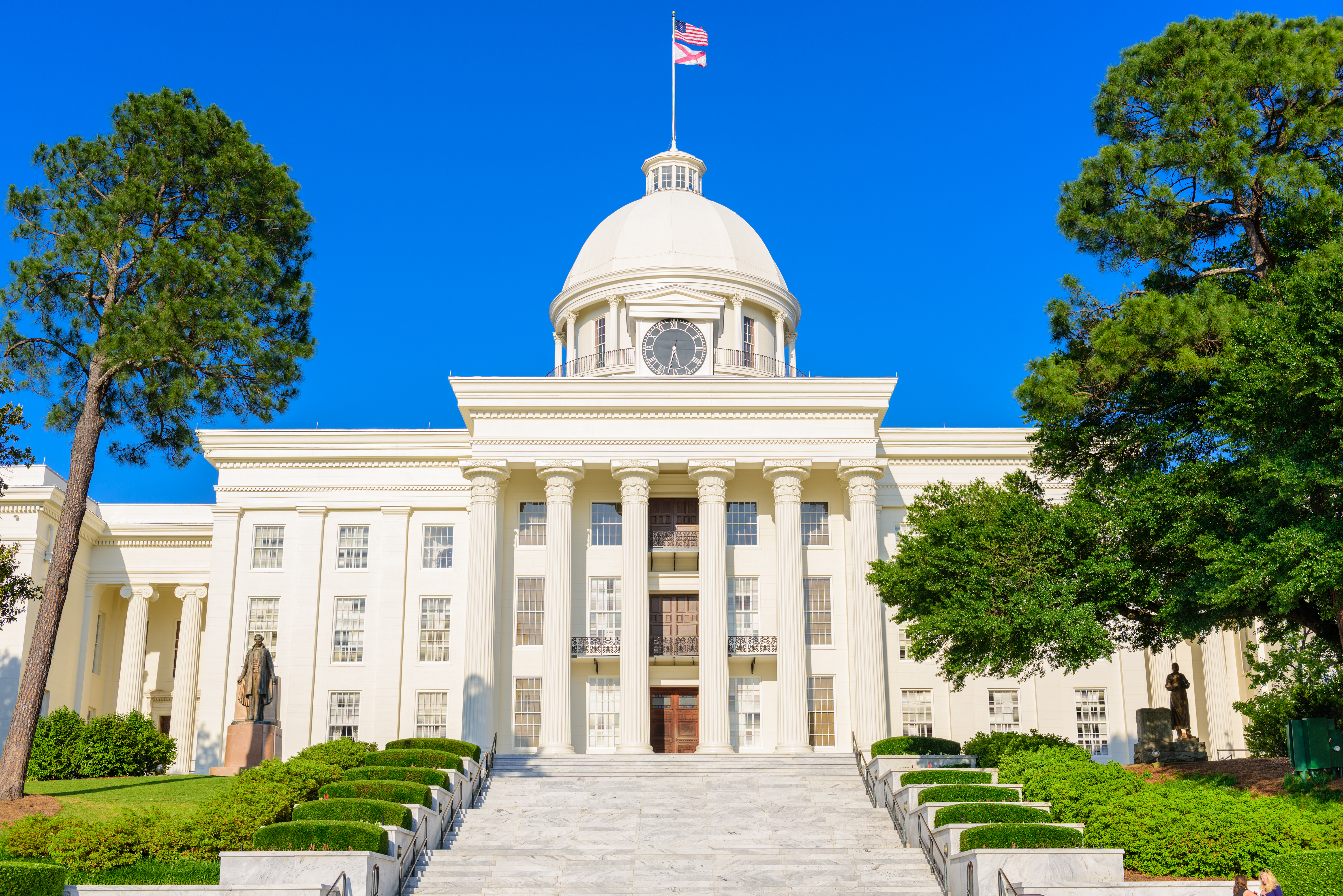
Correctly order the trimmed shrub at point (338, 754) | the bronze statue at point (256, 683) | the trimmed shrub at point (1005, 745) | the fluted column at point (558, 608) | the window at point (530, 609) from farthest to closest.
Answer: the window at point (530, 609) → the fluted column at point (558, 608) → the bronze statue at point (256, 683) → the trimmed shrub at point (1005, 745) → the trimmed shrub at point (338, 754)

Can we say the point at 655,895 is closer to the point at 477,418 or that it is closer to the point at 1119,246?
the point at 1119,246

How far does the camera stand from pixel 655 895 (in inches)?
830

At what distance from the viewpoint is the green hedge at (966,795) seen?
2416 centimetres

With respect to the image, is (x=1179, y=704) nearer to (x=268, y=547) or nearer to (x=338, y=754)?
(x=338, y=754)

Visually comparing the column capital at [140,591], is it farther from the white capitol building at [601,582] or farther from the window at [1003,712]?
the window at [1003,712]

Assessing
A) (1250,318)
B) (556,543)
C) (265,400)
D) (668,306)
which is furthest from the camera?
(668,306)

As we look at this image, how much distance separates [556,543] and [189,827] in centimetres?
1884

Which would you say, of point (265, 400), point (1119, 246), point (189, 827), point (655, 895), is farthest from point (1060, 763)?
point (265, 400)

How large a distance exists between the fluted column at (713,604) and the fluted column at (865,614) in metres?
4.01

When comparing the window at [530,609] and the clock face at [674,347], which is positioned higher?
the clock face at [674,347]

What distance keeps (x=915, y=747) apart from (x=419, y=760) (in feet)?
43.3

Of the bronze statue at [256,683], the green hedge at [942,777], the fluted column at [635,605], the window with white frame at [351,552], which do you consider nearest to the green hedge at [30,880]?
the bronze statue at [256,683]

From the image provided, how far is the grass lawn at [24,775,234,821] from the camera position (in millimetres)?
24594

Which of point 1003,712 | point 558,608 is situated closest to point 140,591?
point 558,608
